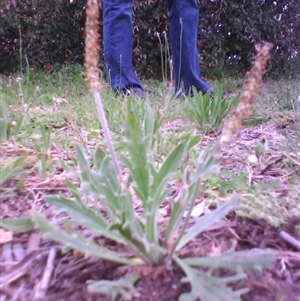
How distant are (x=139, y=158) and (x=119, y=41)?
1893 mm

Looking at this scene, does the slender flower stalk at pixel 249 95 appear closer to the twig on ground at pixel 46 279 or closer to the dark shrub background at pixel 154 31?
the twig on ground at pixel 46 279

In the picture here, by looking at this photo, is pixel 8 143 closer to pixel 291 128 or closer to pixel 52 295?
pixel 52 295

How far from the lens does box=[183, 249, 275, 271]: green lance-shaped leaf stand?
0.70 m

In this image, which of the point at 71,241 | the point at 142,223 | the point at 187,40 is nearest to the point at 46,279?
the point at 71,241

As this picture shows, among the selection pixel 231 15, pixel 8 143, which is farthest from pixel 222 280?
pixel 231 15

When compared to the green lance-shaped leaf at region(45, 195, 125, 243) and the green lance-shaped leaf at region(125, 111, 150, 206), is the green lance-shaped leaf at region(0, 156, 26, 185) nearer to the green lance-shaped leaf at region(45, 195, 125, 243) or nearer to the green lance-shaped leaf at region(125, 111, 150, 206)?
the green lance-shaped leaf at region(45, 195, 125, 243)

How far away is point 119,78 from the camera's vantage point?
8.61 feet

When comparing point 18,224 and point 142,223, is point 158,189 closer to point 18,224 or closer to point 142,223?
point 142,223

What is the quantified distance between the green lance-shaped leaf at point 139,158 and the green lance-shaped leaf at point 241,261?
0.16 metres

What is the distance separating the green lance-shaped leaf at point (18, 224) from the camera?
85 centimetres

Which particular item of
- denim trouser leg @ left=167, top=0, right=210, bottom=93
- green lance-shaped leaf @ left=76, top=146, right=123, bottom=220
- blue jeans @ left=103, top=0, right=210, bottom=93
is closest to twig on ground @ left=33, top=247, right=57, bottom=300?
green lance-shaped leaf @ left=76, top=146, right=123, bottom=220

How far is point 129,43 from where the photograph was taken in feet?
8.48

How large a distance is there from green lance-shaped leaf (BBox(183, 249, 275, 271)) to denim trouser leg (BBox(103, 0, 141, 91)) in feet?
6.09

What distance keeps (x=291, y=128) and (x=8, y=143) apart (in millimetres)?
1163
